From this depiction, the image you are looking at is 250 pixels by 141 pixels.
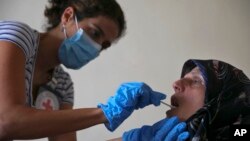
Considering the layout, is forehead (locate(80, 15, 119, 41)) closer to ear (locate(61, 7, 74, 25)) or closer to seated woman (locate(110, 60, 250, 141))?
ear (locate(61, 7, 74, 25))

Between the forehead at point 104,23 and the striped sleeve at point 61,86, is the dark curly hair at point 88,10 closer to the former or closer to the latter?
the forehead at point 104,23

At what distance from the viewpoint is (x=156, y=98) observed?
3.19ft

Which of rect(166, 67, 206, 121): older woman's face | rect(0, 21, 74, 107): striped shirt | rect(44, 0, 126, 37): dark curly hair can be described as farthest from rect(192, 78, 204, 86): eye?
rect(0, 21, 74, 107): striped shirt

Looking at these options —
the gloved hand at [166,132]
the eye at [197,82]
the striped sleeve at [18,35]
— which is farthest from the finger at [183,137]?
the striped sleeve at [18,35]

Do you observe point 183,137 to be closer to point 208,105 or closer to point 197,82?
point 208,105

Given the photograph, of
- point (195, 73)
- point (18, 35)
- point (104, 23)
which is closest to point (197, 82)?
point (195, 73)

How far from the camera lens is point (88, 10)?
1.14 meters

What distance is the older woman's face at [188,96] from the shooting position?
1081mm

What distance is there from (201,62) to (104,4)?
1.54ft

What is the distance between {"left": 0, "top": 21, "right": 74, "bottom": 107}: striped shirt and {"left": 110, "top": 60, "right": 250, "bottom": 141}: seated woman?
Answer: 425mm

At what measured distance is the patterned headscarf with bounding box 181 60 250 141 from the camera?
965mm

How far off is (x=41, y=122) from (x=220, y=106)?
0.62 metres

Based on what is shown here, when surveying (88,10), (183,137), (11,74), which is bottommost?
(183,137)

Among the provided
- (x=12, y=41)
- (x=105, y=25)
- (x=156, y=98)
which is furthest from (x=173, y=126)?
(x=12, y=41)
